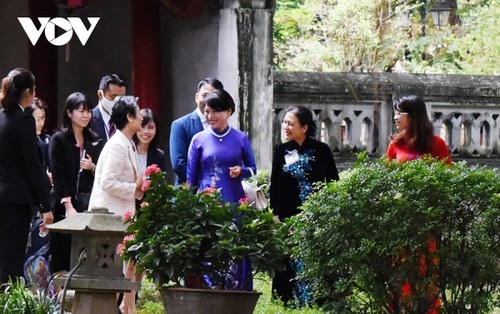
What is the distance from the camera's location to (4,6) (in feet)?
66.0

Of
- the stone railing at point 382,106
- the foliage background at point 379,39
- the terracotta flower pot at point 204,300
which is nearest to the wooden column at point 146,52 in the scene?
the stone railing at point 382,106

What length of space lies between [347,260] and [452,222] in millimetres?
709

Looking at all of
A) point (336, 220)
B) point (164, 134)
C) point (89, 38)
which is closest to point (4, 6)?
point (89, 38)

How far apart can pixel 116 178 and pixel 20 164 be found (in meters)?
0.76

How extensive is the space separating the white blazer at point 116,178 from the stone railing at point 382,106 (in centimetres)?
431

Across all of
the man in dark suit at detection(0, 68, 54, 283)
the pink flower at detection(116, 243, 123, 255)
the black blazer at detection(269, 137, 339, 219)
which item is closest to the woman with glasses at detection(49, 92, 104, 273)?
the man in dark suit at detection(0, 68, 54, 283)

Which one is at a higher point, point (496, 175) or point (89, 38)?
point (89, 38)

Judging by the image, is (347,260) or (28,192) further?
(28,192)

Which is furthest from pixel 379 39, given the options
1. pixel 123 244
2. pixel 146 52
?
pixel 123 244

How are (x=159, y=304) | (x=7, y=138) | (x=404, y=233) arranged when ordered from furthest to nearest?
(x=159, y=304), (x=7, y=138), (x=404, y=233)

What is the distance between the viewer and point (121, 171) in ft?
40.5

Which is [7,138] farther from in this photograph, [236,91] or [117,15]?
[117,15]

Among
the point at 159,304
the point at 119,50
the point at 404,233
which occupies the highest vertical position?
the point at 119,50

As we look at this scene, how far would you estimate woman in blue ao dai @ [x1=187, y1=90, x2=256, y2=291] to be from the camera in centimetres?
1273
